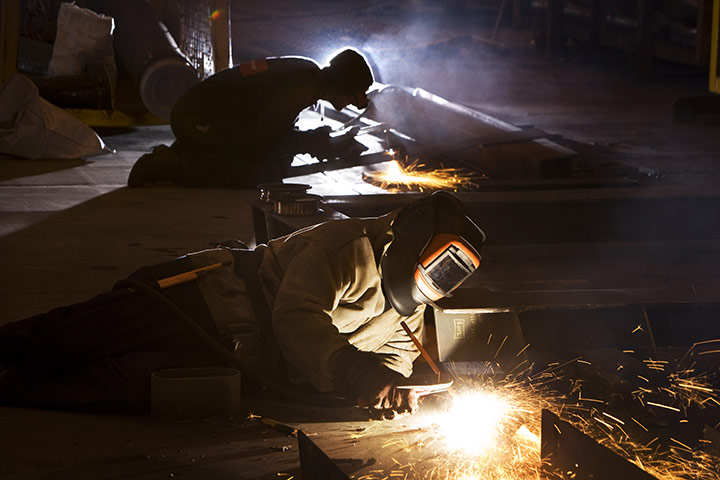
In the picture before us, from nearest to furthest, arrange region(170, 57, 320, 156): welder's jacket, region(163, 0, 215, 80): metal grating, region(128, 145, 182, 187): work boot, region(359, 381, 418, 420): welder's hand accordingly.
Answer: region(359, 381, 418, 420): welder's hand, region(170, 57, 320, 156): welder's jacket, region(128, 145, 182, 187): work boot, region(163, 0, 215, 80): metal grating

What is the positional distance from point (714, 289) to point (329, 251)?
1.77 metres

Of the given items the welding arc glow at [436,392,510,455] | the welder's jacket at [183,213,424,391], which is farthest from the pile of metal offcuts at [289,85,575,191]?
the welder's jacket at [183,213,424,391]

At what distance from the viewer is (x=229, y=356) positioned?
8.75 feet

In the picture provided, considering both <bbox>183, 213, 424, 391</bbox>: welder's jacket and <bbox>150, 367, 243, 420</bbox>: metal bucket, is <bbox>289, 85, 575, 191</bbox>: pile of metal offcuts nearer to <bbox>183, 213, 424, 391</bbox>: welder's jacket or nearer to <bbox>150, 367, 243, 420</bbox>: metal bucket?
<bbox>183, 213, 424, 391</bbox>: welder's jacket

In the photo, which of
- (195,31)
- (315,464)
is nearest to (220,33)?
(195,31)

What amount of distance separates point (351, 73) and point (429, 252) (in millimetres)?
3712

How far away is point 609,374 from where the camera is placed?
9.80ft

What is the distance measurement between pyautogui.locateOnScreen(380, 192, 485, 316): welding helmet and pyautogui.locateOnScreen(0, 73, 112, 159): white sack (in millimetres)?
5594

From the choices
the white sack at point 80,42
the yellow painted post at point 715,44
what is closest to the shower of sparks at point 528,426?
the yellow painted post at point 715,44

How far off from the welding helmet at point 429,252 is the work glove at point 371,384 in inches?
7.2

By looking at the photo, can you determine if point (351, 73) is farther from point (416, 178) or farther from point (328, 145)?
point (416, 178)

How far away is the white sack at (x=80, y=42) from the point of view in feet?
27.2

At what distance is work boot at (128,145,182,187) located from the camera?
654cm

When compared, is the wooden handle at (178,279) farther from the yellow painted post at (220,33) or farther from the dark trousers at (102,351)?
the yellow painted post at (220,33)
